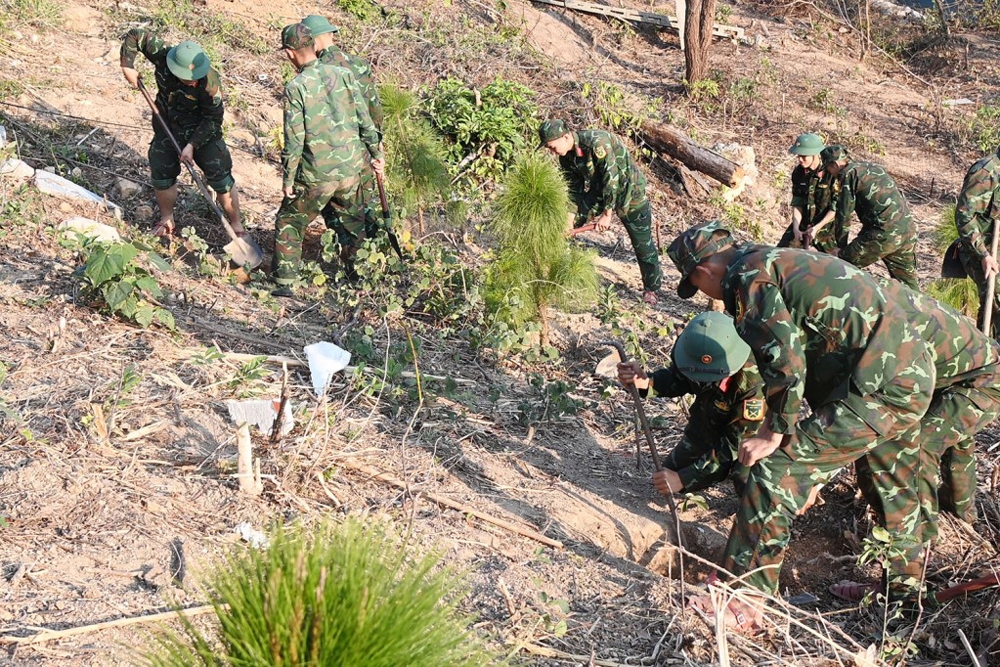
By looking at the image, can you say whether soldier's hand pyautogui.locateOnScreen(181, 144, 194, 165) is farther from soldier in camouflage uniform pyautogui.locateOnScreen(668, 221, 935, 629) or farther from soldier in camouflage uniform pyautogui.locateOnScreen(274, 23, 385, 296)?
soldier in camouflage uniform pyautogui.locateOnScreen(668, 221, 935, 629)

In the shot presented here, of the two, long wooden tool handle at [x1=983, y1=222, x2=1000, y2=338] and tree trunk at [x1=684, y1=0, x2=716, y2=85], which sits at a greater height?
tree trunk at [x1=684, y1=0, x2=716, y2=85]

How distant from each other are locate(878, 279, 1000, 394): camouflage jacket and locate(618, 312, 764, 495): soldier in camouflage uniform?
65 centimetres

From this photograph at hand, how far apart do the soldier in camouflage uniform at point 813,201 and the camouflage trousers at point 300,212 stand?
3.11 metres

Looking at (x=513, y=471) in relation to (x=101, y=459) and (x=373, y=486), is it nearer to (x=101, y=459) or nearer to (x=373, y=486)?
(x=373, y=486)

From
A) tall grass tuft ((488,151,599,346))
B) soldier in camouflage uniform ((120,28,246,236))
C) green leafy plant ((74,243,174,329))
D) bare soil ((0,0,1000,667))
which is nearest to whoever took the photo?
bare soil ((0,0,1000,667))

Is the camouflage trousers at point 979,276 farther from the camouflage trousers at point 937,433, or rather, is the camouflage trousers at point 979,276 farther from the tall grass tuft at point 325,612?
the tall grass tuft at point 325,612

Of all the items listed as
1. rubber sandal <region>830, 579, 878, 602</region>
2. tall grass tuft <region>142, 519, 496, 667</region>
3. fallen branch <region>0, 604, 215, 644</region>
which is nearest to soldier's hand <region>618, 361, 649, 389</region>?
rubber sandal <region>830, 579, 878, 602</region>

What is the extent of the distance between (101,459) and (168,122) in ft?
10.9

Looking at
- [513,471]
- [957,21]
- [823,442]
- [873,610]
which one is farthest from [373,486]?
[957,21]

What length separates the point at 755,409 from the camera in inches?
156

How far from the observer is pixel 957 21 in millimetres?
13750

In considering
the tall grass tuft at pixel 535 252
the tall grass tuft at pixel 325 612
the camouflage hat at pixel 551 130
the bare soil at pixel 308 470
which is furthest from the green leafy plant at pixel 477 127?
the tall grass tuft at pixel 325 612

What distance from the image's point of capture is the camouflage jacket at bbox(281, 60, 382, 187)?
221 inches

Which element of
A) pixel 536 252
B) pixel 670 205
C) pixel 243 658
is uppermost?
pixel 243 658
